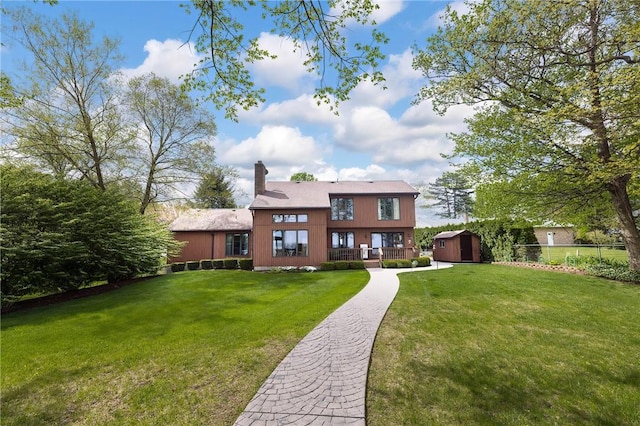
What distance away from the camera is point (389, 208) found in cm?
2120

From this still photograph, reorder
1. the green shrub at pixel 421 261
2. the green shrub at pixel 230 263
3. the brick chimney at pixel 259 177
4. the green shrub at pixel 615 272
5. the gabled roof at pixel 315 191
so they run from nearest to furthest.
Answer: the green shrub at pixel 615 272
the green shrub at pixel 421 261
the gabled roof at pixel 315 191
the green shrub at pixel 230 263
the brick chimney at pixel 259 177

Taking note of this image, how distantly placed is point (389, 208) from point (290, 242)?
7475mm

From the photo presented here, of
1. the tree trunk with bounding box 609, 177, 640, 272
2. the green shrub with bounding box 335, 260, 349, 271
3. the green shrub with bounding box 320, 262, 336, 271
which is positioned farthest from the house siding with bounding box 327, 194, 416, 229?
the tree trunk with bounding box 609, 177, 640, 272

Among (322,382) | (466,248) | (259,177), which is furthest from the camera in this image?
(466,248)

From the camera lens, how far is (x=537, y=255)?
17.3 meters

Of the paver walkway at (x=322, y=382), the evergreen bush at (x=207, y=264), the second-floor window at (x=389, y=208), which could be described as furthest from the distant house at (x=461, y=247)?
the evergreen bush at (x=207, y=264)

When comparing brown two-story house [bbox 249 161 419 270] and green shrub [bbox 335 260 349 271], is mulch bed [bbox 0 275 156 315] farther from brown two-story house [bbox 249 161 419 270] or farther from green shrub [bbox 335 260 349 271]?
green shrub [bbox 335 260 349 271]

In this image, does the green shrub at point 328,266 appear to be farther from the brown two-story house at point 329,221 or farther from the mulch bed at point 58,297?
the mulch bed at point 58,297

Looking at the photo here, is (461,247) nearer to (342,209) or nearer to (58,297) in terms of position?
(342,209)

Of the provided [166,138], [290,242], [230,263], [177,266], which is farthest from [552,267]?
[166,138]

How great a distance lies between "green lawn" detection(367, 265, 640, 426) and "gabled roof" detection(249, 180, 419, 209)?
37.6 feet

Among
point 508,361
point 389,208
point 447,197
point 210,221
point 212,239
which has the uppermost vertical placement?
point 447,197

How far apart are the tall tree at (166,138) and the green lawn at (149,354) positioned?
1201 centimetres

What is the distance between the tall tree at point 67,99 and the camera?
15820mm
